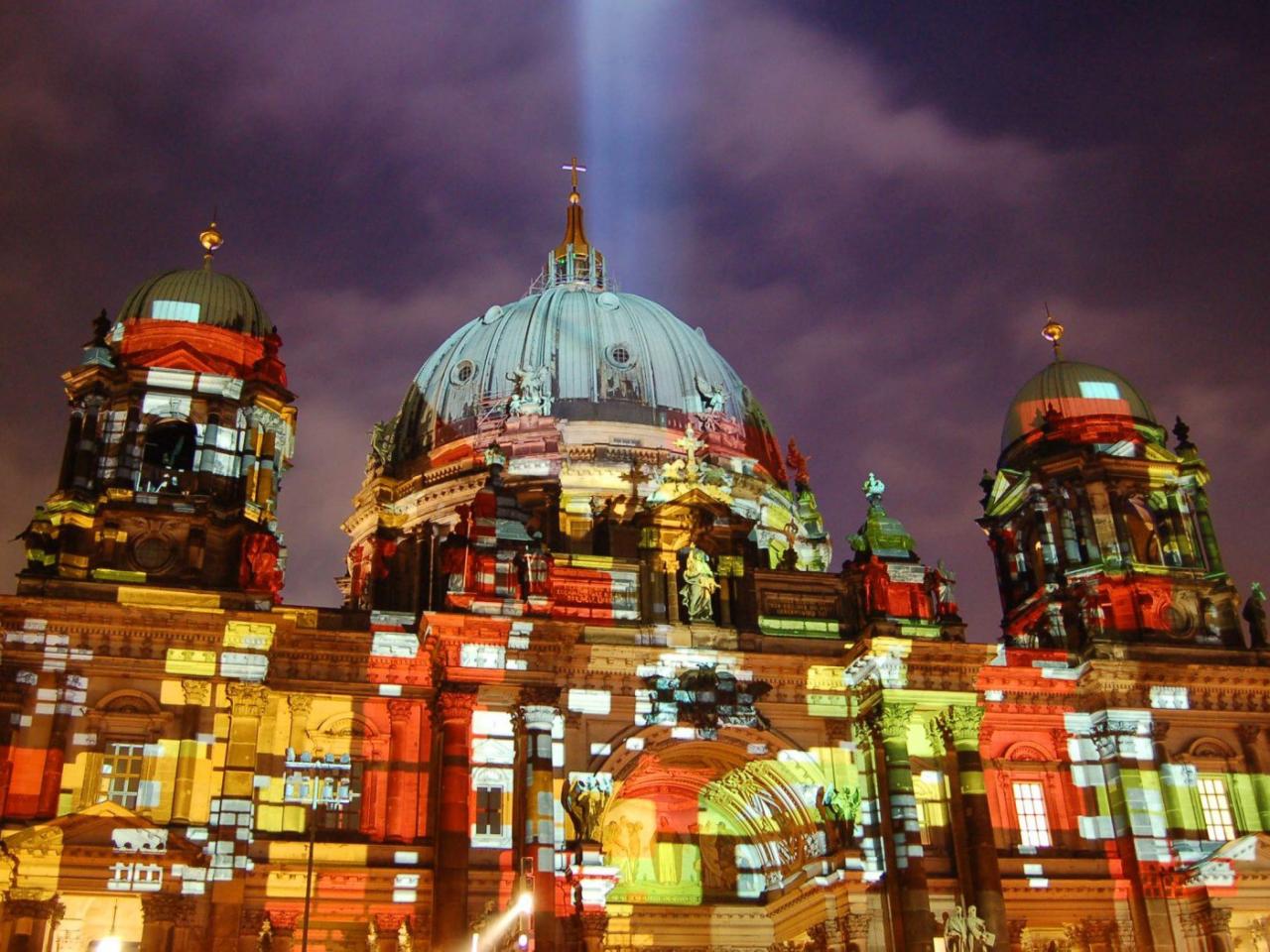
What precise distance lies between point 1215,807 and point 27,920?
116 ft

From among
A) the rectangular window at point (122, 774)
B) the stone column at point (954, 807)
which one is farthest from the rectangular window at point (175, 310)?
the stone column at point (954, 807)

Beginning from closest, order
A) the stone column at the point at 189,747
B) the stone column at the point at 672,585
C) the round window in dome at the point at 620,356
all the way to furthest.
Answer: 1. the stone column at the point at 189,747
2. the stone column at the point at 672,585
3. the round window in dome at the point at 620,356

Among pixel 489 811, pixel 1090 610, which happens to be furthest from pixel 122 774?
pixel 1090 610

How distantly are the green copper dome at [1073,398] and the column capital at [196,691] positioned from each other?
3080cm

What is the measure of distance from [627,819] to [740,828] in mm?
3880

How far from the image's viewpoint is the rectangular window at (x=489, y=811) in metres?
38.9

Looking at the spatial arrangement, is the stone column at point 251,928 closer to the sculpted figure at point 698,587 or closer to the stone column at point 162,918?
the stone column at point 162,918

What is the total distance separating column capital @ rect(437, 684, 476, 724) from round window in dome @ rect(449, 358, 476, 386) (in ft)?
64.1

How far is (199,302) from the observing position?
45.6m

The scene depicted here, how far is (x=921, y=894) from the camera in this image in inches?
1532

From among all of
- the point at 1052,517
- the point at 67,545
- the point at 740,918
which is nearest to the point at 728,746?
the point at 740,918

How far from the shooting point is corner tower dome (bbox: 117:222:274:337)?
148 feet

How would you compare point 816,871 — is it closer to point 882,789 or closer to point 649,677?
point 882,789

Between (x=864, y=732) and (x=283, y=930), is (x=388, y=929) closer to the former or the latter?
(x=283, y=930)
